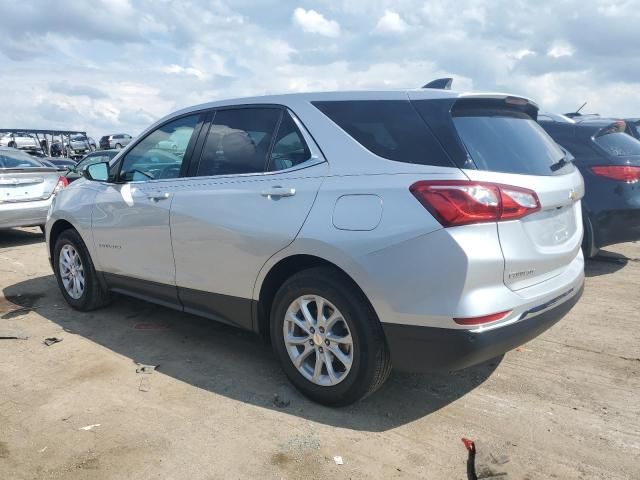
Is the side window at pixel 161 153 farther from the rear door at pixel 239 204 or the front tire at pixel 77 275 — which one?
the front tire at pixel 77 275

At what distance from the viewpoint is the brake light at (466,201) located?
2.56 meters

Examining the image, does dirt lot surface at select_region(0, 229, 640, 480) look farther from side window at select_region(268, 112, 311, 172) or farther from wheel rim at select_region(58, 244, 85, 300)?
side window at select_region(268, 112, 311, 172)

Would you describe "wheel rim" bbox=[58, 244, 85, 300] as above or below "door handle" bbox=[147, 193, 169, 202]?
below

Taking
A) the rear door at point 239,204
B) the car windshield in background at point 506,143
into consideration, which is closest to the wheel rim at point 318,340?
the rear door at point 239,204

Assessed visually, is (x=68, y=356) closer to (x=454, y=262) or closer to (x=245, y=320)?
(x=245, y=320)

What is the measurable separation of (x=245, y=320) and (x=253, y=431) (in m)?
0.79

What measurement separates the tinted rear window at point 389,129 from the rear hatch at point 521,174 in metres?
0.07

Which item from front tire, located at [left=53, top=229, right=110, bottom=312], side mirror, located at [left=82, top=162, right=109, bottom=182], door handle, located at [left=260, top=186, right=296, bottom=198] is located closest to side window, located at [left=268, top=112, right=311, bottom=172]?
door handle, located at [left=260, top=186, right=296, bottom=198]

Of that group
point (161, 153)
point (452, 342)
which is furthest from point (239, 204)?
point (452, 342)

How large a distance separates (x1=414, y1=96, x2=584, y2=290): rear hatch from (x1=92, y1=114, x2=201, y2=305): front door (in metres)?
2.04

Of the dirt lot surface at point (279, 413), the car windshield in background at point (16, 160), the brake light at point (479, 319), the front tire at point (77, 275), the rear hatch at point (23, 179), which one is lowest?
the dirt lot surface at point (279, 413)

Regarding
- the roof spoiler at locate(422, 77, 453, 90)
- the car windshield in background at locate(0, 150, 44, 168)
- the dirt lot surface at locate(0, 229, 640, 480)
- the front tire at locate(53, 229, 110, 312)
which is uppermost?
the roof spoiler at locate(422, 77, 453, 90)

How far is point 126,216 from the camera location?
14.1ft

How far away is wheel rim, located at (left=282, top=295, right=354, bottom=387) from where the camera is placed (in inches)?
118
